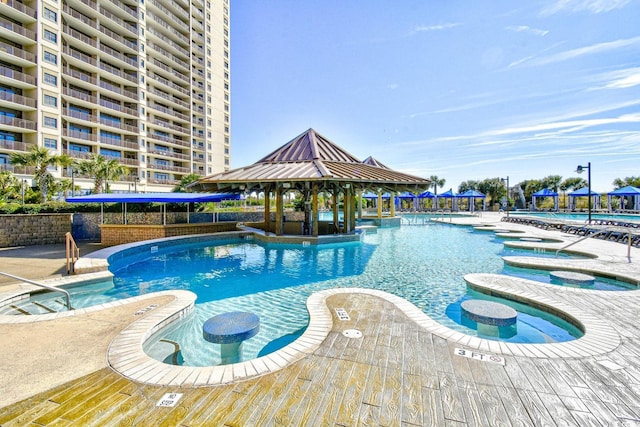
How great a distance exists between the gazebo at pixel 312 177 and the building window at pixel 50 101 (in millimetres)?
23795

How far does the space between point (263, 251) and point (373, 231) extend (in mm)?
9555

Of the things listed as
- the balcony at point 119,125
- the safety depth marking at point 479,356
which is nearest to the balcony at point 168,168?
the balcony at point 119,125

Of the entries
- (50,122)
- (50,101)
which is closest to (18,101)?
(50,101)

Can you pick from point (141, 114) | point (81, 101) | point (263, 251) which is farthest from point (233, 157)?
point (263, 251)

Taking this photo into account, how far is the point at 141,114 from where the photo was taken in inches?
1465

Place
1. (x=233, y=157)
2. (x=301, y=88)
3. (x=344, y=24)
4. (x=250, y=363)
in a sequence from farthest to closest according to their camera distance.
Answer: (x=233, y=157), (x=301, y=88), (x=344, y=24), (x=250, y=363)

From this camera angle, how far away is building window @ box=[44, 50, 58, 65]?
89.6ft

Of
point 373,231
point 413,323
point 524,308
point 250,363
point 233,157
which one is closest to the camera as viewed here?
point 250,363

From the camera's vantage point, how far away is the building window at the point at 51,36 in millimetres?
27359

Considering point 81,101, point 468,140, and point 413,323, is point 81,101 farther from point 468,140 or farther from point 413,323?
point 468,140

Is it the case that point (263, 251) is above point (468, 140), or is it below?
below

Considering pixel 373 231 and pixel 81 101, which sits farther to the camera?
pixel 81 101

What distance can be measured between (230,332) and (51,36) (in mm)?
39723

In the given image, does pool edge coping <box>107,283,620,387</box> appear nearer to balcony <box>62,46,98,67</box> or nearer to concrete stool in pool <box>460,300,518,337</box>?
concrete stool in pool <box>460,300,518,337</box>
